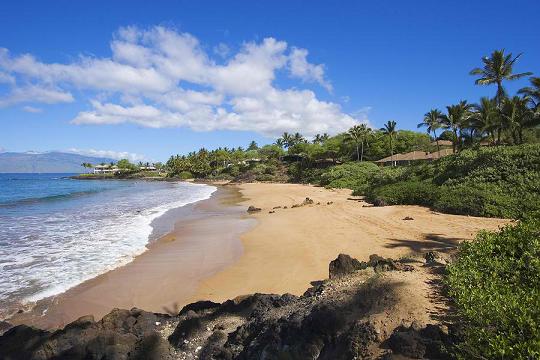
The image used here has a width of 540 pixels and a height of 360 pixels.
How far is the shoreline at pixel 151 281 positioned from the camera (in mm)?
8383

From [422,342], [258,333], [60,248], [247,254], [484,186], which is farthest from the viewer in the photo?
[484,186]

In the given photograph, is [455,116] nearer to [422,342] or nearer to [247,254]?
[247,254]

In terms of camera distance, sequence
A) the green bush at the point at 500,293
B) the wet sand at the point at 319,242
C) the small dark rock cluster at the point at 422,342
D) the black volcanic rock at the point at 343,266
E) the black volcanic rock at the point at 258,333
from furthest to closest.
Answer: the wet sand at the point at 319,242 → the black volcanic rock at the point at 343,266 → the black volcanic rock at the point at 258,333 → the small dark rock cluster at the point at 422,342 → the green bush at the point at 500,293

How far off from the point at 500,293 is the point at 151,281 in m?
8.48

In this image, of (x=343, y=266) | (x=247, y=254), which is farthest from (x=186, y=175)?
(x=343, y=266)

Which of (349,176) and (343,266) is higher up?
(349,176)

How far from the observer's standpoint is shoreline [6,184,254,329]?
8383 mm

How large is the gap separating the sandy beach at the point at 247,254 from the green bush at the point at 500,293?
4427 mm

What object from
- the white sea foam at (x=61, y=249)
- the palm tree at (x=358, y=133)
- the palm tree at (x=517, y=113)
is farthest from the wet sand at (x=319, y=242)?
the palm tree at (x=358, y=133)

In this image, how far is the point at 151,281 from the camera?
10297 millimetres

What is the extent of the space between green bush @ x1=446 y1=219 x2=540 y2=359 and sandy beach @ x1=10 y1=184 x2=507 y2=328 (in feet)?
14.5

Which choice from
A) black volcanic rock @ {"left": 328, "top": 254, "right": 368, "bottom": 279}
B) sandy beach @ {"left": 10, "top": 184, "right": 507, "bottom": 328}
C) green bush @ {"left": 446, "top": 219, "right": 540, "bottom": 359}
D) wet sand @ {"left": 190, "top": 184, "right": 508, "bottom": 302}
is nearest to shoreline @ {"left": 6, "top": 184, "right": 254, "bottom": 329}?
sandy beach @ {"left": 10, "top": 184, "right": 507, "bottom": 328}

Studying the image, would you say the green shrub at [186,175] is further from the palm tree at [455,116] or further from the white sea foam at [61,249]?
the white sea foam at [61,249]

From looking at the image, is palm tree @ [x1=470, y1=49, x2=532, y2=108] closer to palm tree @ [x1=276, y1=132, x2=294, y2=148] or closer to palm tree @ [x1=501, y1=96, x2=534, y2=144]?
palm tree @ [x1=501, y1=96, x2=534, y2=144]
